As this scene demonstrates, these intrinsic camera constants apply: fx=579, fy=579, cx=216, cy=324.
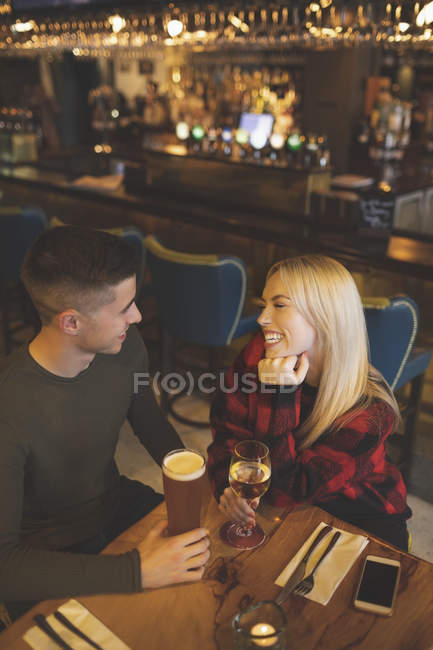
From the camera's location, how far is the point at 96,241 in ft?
4.40

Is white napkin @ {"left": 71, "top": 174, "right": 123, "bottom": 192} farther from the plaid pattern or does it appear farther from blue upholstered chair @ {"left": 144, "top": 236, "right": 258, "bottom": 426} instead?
the plaid pattern

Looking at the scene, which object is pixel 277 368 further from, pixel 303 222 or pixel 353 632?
pixel 303 222

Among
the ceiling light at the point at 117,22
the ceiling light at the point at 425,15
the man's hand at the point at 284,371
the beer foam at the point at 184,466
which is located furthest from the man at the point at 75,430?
the ceiling light at the point at 117,22

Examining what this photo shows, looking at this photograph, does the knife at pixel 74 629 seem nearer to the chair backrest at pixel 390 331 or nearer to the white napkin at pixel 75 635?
the white napkin at pixel 75 635

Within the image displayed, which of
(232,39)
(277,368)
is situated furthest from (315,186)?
(277,368)

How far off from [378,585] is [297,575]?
0.16 metres

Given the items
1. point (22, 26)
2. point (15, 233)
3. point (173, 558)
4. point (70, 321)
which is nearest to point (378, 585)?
point (173, 558)

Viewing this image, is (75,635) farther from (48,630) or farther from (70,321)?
(70,321)

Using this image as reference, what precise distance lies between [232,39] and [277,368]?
4.04 metres

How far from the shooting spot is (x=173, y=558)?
1.17 metres

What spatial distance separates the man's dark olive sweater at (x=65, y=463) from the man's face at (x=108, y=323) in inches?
4.4

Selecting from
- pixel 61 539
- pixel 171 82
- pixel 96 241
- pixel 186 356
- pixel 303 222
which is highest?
pixel 171 82

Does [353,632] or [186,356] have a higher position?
[353,632]

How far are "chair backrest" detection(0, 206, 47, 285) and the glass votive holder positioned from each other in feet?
10.4
